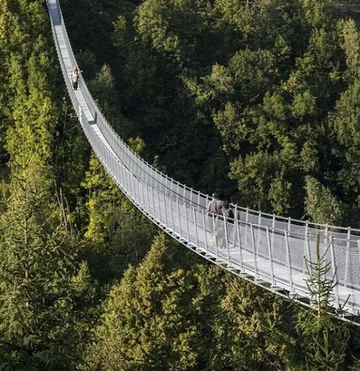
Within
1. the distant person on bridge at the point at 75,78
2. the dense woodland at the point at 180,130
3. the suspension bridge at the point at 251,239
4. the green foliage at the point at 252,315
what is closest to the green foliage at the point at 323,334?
the suspension bridge at the point at 251,239

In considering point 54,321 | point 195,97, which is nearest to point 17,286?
point 54,321

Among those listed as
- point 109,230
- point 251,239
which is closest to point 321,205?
point 109,230

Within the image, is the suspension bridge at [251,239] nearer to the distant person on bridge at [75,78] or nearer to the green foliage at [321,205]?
the distant person on bridge at [75,78]

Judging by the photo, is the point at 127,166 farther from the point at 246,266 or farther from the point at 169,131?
the point at 169,131

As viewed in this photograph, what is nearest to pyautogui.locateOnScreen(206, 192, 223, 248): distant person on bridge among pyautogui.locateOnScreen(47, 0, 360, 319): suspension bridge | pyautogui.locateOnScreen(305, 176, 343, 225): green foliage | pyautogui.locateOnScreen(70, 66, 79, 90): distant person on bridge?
pyautogui.locateOnScreen(47, 0, 360, 319): suspension bridge

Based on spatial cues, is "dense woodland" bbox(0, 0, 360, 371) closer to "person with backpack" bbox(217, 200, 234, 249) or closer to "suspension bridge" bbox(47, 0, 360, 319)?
"suspension bridge" bbox(47, 0, 360, 319)

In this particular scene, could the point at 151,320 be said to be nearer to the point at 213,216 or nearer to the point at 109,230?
the point at 109,230
